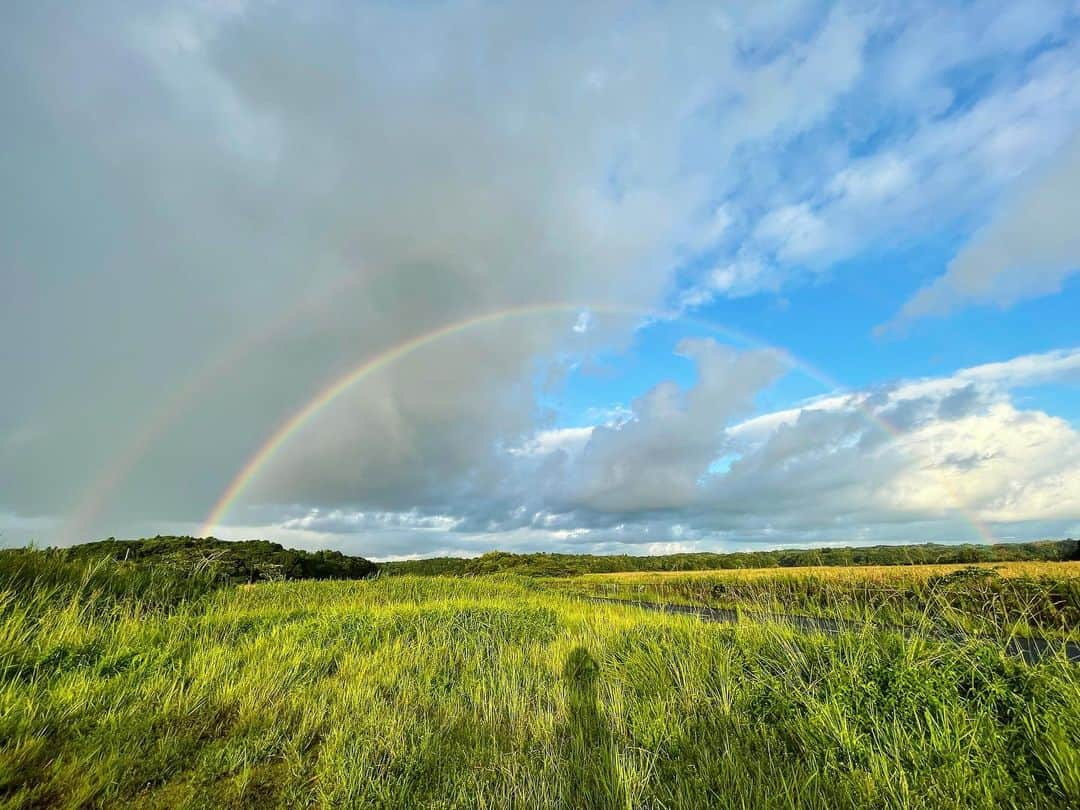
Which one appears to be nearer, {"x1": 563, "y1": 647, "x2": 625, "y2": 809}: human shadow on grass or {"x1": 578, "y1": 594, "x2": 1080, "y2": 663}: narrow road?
{"x1": 563, "y1": 647, "x2": 625, "y2": 809}: human shadow on grass

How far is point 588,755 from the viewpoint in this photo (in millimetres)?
5621

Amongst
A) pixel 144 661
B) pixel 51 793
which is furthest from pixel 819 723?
pixel 144 661

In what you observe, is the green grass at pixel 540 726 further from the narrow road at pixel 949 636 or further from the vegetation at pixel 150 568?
the vegetation at pixel 150 568

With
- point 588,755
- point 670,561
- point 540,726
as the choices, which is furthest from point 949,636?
point 670,561

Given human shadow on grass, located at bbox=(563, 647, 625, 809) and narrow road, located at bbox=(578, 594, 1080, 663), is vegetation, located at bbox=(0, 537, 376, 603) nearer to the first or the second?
human shadow on grass, located at bbox=(563, 647, 625, 809)

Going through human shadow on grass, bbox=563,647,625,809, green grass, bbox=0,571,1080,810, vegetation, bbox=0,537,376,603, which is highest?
vegetation, bbox=0,537,376,603

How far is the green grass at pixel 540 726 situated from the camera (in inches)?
181

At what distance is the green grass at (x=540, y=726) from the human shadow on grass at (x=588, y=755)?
0.03 meters

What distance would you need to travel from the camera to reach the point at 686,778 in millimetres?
4695

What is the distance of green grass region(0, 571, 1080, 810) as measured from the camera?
4594 millimetres

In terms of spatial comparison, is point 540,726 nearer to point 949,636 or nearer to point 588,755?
point 588,755

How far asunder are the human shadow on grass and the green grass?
32 mm

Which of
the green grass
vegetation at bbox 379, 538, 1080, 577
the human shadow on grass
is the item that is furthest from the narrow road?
vegetation at bbox 379, 538, 1080, 577

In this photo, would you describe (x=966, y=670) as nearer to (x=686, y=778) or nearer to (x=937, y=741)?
(x=937, y=741)
